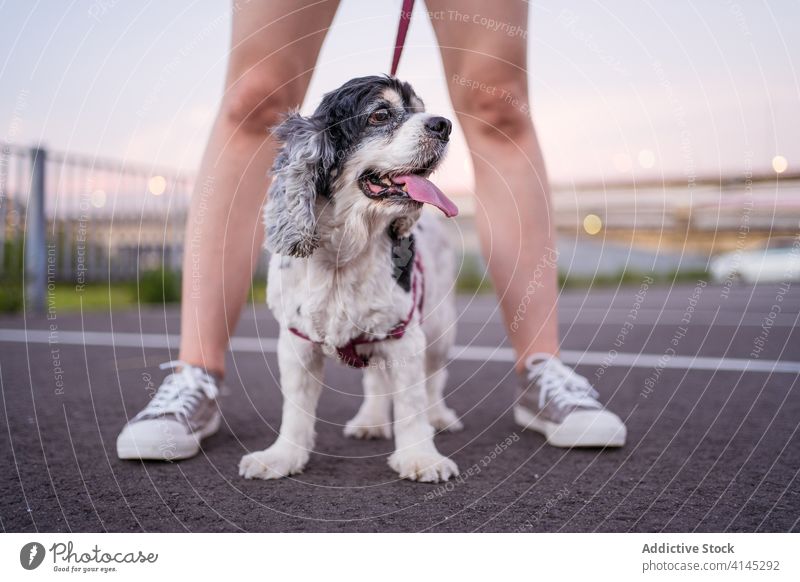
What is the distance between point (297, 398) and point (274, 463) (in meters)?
0.25

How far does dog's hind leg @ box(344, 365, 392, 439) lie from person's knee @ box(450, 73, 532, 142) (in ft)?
3.74

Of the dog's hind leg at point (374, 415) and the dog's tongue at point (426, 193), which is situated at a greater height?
the dog's tongue at point (426, 193)

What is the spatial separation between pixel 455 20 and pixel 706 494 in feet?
6.23

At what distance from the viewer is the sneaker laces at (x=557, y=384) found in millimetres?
2932

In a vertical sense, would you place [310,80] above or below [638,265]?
above

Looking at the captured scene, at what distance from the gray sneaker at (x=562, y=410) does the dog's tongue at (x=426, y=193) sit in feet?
3.75

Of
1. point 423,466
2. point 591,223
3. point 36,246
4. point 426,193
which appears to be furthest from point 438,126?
point 591,223

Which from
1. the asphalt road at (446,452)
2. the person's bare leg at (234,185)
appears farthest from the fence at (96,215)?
the person's bare leg at (234,185)

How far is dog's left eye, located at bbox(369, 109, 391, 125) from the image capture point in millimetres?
2268

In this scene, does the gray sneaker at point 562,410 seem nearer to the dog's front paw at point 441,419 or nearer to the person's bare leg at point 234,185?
the dog's front paw at point 441,419

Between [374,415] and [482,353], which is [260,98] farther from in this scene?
[482,353]
